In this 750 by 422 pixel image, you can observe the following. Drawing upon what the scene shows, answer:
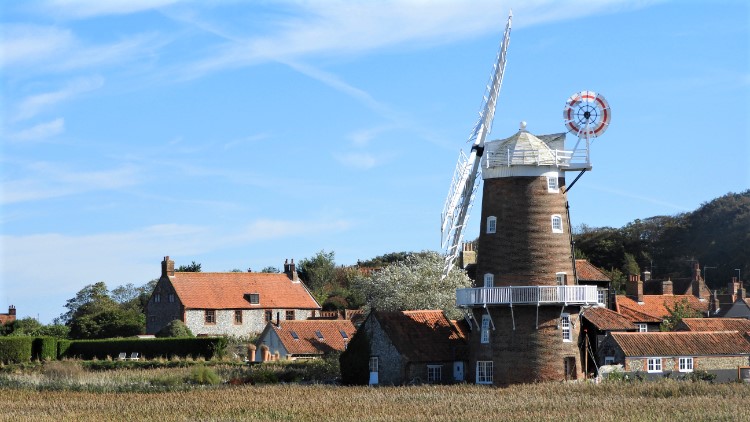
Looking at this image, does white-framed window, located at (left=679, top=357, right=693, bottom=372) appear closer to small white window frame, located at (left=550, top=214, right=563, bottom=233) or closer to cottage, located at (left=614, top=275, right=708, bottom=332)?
cottage, located at (left=614, top=275, right=708, bottom=332)

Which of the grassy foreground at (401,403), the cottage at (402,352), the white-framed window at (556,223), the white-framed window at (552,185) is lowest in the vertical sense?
the grassy foreground at (401,403)

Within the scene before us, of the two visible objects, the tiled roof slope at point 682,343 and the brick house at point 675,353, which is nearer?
the brick house at point 675,353

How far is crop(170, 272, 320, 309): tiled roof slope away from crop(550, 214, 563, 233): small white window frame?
3530cm

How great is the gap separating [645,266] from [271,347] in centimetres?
5140

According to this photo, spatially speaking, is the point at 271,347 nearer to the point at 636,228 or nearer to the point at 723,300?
the point at 723,300

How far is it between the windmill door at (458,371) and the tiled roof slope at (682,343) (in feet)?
24.5

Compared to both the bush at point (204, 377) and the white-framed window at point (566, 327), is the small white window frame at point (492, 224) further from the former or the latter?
the bush at point (204, 377)

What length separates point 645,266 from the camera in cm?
11112

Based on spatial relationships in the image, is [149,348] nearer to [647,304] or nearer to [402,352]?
[402,352]

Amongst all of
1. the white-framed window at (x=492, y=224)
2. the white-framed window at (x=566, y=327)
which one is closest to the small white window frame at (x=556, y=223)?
the white-framed window at (x=492, y=224)

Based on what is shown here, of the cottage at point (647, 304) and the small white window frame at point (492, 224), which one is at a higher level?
the small white window frame at point (492, 224)

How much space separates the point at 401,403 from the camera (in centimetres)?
4178

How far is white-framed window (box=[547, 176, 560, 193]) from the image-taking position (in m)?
51.4

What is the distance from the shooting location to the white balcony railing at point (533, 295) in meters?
49.9
